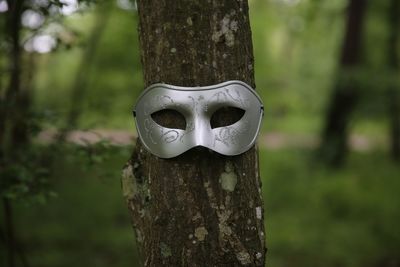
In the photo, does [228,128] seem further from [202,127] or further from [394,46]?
[394,46]

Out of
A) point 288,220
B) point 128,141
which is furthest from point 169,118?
point 288,220

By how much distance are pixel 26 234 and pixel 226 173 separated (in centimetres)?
426

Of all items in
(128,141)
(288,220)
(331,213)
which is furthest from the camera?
(331,213)

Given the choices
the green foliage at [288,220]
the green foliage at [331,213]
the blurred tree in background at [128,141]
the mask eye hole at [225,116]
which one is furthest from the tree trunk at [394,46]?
the mask eye hole at [225,116]

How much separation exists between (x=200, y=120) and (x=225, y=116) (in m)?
0.10

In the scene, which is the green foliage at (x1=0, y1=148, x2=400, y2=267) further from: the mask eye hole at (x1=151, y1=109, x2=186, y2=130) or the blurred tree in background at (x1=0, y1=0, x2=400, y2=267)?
the mask eye hole at (x1=151, y1=109, x2=186, y2=130)

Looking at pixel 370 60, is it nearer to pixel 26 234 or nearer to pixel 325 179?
pixel 325 179

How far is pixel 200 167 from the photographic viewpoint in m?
1.35

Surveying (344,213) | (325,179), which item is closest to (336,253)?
(344,213)

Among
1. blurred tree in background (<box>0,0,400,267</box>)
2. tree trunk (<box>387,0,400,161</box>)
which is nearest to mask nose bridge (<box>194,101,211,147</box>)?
blurred tree in background (<box>0,0,400,267</box>)

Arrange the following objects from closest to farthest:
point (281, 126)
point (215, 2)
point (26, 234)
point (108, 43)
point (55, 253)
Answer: point (215, 2), point (55, 253), point (26, 234), point (108, 43), point (281, 126)

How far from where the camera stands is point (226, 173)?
4.47ft

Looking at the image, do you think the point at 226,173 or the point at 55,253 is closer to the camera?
the point at 226,173

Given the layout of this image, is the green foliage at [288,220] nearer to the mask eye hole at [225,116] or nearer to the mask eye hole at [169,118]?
the mask eye hole at [169,118]
